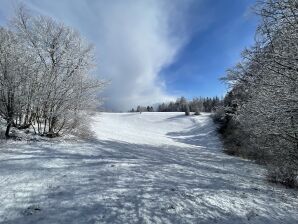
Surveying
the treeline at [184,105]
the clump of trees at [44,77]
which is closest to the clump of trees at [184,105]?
the treeline at [184,105]

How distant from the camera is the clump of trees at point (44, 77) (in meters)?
14.7

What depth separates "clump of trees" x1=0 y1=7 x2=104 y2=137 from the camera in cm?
1471

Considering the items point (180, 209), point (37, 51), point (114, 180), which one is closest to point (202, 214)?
point (180, 209)

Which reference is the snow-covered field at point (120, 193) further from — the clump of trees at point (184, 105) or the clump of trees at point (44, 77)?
the clump of trees at point (184, 105)

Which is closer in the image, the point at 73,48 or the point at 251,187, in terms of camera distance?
the point at 251,187

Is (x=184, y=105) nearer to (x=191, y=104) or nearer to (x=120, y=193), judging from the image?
(x=191, y=104)

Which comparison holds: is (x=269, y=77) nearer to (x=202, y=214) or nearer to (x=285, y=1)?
(x=285, y=1)

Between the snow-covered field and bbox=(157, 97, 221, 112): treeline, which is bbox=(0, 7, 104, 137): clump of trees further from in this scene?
bbox=(157, 97, 221, 112): treeline

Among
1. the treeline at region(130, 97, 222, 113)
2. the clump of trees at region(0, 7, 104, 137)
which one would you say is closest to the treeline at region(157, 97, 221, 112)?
the treeline at region(130, 97, 222, 113)

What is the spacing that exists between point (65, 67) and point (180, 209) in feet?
45.6

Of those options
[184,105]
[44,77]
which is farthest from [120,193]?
[184,105]

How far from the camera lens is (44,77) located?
52.7 feet

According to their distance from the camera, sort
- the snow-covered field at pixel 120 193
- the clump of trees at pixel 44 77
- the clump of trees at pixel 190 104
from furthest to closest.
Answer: the clump of trees at pixel 190 104 → the clump of trees at pixel 44 77 → the snow-covered field at pixel 120 193

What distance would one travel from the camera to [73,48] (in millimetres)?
18781
